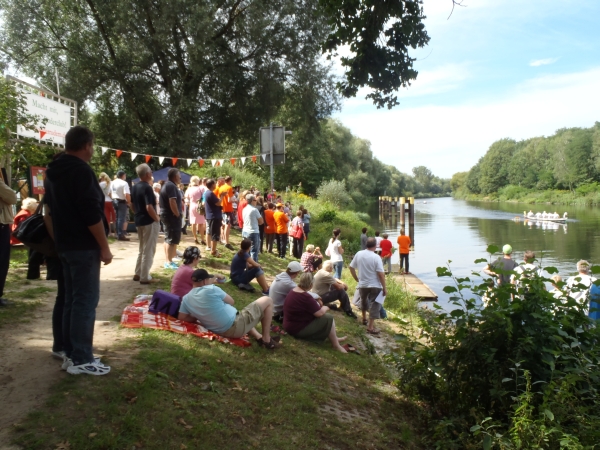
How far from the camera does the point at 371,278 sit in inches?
378

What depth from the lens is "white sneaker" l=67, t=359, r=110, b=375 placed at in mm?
4168

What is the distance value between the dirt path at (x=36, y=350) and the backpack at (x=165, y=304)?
49cm

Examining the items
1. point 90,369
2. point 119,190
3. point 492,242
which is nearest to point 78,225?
point 90,369

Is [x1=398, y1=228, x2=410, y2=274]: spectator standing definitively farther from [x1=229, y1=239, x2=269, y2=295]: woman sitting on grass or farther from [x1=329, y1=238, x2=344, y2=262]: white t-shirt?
[x1=229, y1=239, x2=269, y2=295]: woman sitting on grass

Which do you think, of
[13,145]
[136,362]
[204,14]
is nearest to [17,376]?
[136,362]

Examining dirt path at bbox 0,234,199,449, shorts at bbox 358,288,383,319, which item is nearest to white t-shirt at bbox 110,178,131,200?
dirt path at bbox 0,234,199,449

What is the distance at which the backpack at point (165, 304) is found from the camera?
20.6 ft

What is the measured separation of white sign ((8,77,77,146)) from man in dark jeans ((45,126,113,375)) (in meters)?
6.81

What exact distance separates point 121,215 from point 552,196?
8655 cm

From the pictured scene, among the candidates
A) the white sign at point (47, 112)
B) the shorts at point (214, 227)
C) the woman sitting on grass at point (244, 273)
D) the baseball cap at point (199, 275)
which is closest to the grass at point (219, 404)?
the baseball cap at point (199, 275)

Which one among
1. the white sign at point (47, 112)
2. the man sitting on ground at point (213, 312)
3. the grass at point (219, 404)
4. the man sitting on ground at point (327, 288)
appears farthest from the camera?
the white sign at point (47, 112)

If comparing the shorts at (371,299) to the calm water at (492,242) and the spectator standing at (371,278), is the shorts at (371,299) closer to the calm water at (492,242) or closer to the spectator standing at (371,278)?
the spectator standing at (371,278)

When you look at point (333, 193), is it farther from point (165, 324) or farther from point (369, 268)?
point (165, 324)

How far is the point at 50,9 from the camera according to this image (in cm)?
1967
